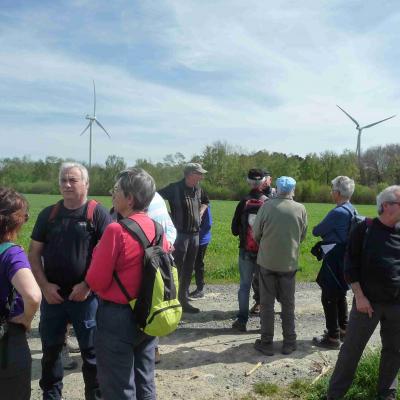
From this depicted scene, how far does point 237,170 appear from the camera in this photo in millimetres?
81250

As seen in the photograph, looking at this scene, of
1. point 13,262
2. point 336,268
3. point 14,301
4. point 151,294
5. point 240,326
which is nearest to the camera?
point 13,262

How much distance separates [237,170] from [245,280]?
75.3m

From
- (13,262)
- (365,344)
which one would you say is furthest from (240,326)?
(13,262)

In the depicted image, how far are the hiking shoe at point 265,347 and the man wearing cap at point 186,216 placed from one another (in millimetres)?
1807

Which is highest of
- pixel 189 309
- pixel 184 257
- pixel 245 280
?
pixel 184 257

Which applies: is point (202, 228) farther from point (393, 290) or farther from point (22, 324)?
point (22, 324)

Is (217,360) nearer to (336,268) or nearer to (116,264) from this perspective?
(336,268)

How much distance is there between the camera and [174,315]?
3145 millimetres

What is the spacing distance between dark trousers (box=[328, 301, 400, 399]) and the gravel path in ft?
2.57

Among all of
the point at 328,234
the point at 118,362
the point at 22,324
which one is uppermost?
the point at 328,234

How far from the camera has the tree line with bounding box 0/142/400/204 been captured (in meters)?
73.0

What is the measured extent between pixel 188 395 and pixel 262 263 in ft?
6.15

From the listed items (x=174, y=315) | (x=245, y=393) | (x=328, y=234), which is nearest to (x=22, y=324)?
(x=174, y=315)

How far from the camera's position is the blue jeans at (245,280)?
633cm
